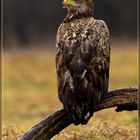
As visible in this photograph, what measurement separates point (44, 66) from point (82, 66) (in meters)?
17.6

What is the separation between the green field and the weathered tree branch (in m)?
0.86

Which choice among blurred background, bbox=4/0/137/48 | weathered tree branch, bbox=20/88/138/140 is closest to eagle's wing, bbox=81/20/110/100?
weathered tree branch, bbox=20/88/138/140

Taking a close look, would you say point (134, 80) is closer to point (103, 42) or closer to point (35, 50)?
point (35, 50)

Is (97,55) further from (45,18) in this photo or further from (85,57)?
(45,18)

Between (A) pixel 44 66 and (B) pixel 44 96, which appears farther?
(A) pixel 44 66

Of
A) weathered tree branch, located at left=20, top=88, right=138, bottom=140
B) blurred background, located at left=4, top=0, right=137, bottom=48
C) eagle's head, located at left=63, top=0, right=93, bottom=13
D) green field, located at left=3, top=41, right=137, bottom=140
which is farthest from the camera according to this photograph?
blurred background, located at left=4, top=0, right=137, bottom=48

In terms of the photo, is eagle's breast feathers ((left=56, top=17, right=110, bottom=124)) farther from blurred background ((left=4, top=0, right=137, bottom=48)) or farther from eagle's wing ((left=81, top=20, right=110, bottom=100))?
blurred background ((left=4, top=0, right=137, bottom=48))

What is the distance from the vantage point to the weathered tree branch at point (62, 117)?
33.1 feet

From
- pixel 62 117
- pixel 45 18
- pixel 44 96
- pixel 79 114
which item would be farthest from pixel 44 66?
pixel 79 114

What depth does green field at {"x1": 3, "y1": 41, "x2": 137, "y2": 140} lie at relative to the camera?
37.0ft

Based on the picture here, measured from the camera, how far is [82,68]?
9680 millimetres

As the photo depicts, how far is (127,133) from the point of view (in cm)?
1123

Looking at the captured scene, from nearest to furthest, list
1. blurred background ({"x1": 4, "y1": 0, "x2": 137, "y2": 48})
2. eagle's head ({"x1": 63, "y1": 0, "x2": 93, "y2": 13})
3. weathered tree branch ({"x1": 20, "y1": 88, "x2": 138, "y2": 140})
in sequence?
weathered tree branch ({"x1": 20, "y1": 88, "x2": 138, "y2": 140}) < eagle's head ({"x1": 63, "y1": 0, "x2": 93, "y2": 13}) < blurred background ({"x1": 4, "y1": 0, "x2": 137, "y2": 48})

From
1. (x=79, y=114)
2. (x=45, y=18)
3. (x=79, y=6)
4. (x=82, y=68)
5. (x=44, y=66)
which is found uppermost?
(x=79, y=6)
